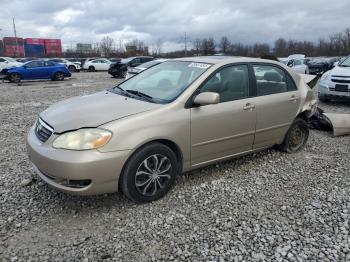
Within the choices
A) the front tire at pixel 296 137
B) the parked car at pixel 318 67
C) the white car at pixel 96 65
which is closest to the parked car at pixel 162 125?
the front tire at pixel 296 137

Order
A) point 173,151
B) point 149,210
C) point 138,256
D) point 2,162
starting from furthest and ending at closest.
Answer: point 2,162 < point 173,151 < point 149,210 < point 138,256

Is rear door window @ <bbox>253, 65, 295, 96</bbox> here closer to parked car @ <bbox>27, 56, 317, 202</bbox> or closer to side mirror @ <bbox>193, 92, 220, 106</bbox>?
parked car @ <bbox>27, 56, 317, 202</bbox>

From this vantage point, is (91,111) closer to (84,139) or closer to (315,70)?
(84,139)

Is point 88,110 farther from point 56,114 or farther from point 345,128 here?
point 345,128

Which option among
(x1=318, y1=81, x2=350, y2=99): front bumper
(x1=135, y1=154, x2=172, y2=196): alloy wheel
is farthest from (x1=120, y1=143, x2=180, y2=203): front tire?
(x1=318, y1=81, x2=350, y2=99): front bumper

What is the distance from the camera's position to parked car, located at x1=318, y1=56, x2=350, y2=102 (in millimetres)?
9227

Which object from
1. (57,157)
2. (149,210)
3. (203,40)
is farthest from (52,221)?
(203,40)

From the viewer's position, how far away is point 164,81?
435 cm

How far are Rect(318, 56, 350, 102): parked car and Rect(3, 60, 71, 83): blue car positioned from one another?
51.5 ft

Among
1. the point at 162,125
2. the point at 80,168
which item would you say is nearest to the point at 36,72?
the point at 162,125

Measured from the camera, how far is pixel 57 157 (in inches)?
127

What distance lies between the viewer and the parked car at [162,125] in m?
3.27

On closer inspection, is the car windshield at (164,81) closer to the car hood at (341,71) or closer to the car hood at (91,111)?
the car hood at (91,111)

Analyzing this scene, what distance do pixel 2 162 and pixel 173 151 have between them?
278 cm
